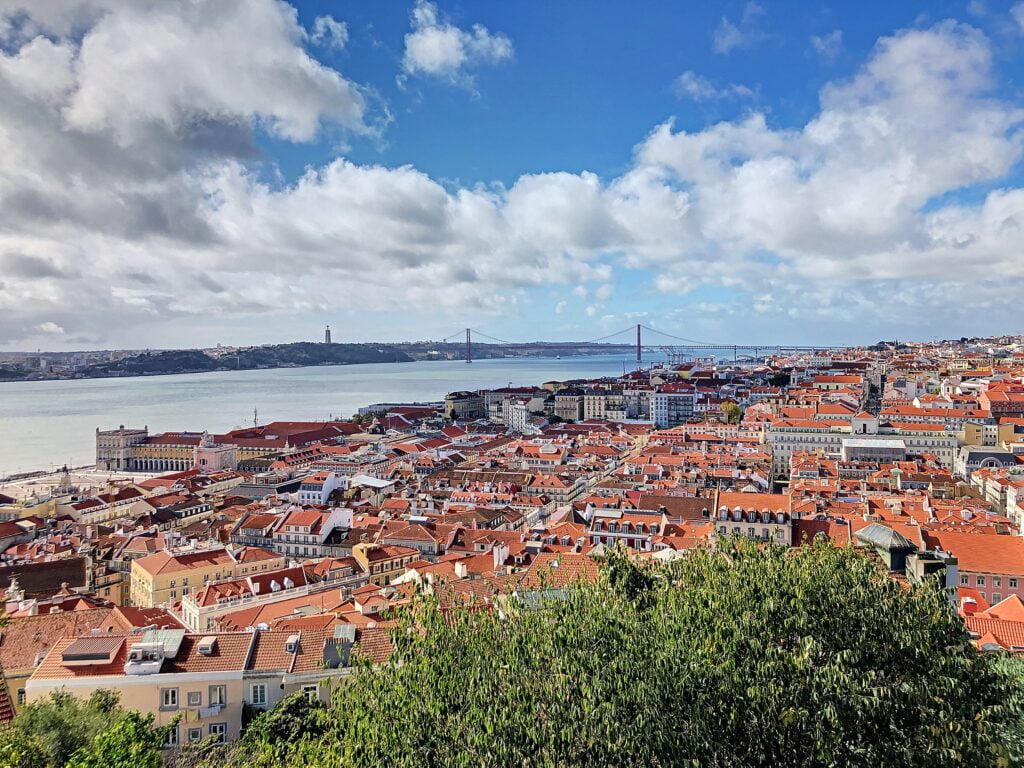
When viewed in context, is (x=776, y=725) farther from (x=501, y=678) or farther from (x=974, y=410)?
(x=974, y=410)

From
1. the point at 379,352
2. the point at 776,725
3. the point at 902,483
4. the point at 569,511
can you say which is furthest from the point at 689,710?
the point at 379,352

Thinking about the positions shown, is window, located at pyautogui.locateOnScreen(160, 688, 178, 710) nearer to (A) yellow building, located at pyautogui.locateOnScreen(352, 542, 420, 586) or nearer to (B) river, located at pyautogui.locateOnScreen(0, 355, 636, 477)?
(A) yellow building, located at pyautogui.locateOnScreen(352, 542, 420, 586)

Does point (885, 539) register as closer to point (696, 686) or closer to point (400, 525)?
point (696, 686)

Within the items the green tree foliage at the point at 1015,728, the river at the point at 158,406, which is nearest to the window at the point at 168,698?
the green tree foliage at the point at 1015,728

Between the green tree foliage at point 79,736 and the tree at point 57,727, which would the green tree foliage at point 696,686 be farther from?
the tree at point 57,727

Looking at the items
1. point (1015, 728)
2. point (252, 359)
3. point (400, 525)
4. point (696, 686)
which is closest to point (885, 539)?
point (1015, 728)

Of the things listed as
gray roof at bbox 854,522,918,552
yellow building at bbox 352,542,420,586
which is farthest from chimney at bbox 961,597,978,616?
yellow building at bbox 352,542,420,586
